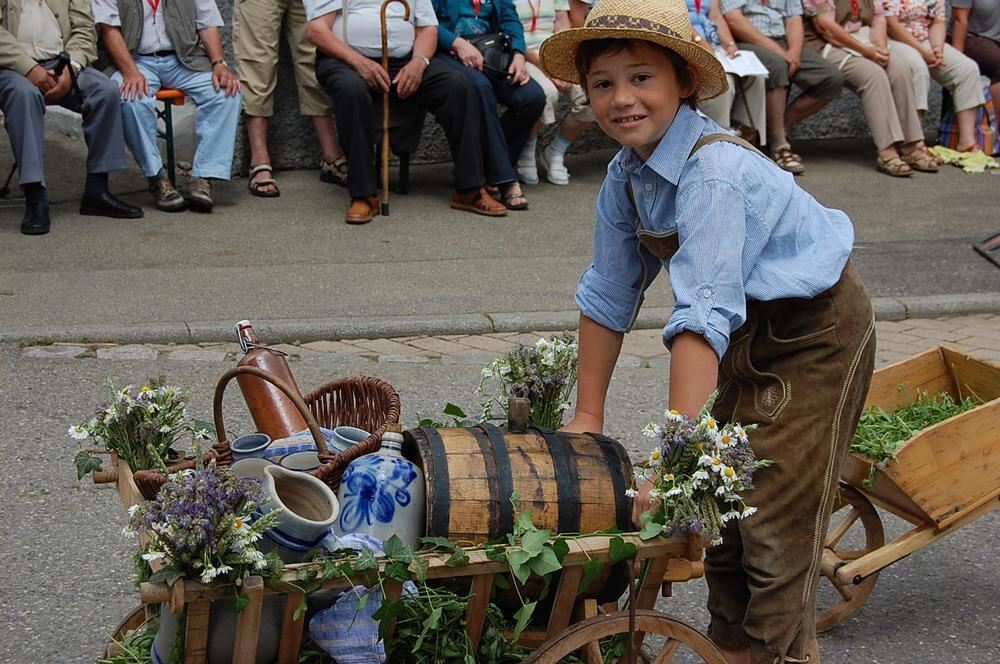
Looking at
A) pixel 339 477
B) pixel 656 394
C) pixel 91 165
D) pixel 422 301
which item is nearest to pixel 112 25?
pixel 91 165

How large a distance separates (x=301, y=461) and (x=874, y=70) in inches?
301

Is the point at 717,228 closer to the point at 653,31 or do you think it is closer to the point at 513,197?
the point at 653,31

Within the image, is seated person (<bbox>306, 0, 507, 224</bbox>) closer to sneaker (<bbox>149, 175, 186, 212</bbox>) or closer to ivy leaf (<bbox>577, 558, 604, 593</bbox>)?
sneaker (<bbox>149, 175, 186, 212</bbox>)

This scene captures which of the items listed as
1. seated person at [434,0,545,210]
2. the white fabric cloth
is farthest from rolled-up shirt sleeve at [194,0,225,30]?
seated person at [434,0,545,210]

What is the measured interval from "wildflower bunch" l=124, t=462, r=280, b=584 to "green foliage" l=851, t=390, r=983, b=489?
5.53 feet

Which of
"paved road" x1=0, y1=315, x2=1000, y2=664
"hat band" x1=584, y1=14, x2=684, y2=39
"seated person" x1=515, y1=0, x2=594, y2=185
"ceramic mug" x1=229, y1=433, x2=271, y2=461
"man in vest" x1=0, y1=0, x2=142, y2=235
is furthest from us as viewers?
"seated person" x1=515, y1=0, x2=594, y2=185

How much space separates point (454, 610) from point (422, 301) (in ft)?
12.6

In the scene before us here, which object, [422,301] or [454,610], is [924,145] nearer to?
[422,301]

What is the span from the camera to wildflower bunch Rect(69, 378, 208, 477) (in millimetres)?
2719

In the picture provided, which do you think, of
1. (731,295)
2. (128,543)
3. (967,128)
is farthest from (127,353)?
(967,128)

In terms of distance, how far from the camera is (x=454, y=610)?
8.13ft

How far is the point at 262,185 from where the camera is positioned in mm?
8195

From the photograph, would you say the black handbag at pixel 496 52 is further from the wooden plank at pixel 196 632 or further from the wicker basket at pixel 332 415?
the wooden plank at pixel 196 632

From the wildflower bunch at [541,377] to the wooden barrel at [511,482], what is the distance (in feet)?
1.35
